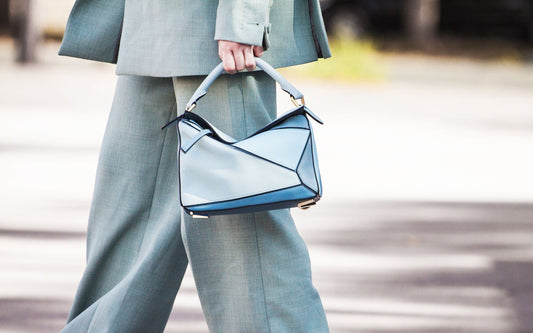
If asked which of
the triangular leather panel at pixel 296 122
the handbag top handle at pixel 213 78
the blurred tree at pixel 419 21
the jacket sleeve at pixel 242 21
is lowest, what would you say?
the blurred tree at pixel 419 21

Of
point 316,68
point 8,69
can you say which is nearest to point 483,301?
point 316,68

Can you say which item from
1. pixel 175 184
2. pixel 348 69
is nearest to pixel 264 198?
pixel 175 184

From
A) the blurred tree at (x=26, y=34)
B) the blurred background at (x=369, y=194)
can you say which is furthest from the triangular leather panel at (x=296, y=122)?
the blurred tree at (x=26, y=34)

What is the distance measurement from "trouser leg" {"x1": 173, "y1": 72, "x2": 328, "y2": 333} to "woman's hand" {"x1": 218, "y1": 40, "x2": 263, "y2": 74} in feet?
0.24

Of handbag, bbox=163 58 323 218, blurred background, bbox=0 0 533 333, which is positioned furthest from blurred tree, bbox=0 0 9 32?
handbag, bbox=163 58 323 218

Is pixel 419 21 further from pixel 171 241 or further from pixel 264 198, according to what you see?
pixel 264 198

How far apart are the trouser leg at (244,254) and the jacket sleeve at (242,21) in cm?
Answer: 13

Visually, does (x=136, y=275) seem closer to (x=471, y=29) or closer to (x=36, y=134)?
(x=36, y=134)

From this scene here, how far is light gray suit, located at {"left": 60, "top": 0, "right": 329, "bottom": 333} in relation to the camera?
8.11ft

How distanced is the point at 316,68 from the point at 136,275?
11122mm

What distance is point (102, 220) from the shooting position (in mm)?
2861

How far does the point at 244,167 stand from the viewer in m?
2.33

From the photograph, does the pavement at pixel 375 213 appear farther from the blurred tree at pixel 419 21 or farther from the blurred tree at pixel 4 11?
the blurred tree at pixel 4 11

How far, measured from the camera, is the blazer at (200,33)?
7.88ft
